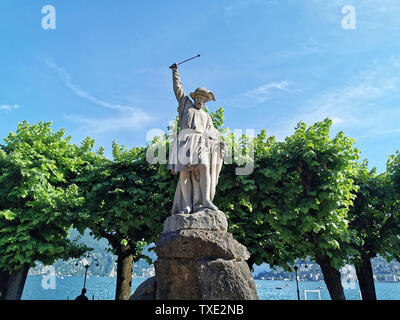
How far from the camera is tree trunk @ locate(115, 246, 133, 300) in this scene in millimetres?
14094

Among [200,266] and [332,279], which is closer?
[200,266]

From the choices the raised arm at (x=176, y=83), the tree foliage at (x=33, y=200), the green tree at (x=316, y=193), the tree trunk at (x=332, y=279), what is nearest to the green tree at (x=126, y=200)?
the tree foliage at (x=33, y=200)

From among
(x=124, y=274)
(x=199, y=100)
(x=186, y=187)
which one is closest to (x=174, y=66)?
(x=199, y=100)

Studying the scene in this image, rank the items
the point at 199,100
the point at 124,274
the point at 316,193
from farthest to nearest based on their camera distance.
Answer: the point at 124,274 → the point at 316,193 → the point at 199,100

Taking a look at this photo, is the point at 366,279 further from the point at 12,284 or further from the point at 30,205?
the point at 12,284

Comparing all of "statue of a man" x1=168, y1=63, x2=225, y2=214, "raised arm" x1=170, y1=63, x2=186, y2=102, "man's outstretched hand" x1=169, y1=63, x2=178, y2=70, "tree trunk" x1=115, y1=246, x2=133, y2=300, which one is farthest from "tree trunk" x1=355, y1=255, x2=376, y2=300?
"man's outstretched hand" x1=169, y1=63, x2=178, y2=70

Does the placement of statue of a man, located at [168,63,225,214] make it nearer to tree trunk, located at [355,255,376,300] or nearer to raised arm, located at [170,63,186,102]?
raised arm, located at [170,63,186,102]

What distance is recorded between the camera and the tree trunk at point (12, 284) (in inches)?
517

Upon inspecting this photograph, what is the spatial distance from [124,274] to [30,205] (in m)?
5.62

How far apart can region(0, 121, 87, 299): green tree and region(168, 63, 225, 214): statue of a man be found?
8.01m

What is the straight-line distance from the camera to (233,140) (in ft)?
42.7

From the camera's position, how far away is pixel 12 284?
13.2 metres
